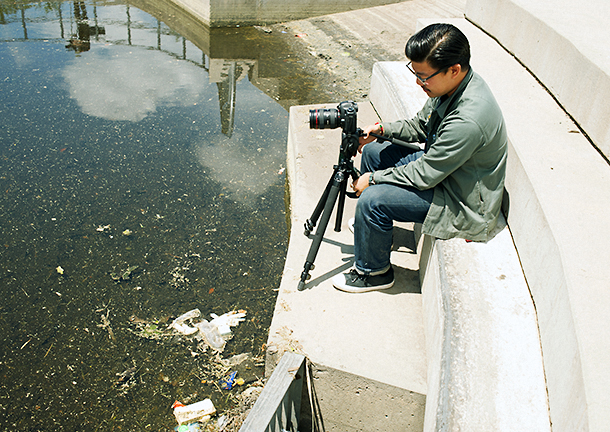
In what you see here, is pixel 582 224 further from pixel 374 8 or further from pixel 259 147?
pixel 374 8

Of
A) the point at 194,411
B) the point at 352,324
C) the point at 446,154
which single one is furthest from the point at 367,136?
the point at 194,411

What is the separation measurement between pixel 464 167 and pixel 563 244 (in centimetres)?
63

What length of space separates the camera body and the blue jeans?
302 millimetres

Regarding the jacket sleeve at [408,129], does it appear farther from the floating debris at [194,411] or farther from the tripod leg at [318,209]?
the floating debris at [194,411]

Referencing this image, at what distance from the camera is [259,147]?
17.9ft

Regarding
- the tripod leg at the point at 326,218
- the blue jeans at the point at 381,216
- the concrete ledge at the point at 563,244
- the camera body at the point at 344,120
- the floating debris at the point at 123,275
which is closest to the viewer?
the concrete ledge at the point at 563,244

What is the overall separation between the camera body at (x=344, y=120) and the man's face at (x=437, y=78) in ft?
1.42

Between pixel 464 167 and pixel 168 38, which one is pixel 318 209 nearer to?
pixel 464 167

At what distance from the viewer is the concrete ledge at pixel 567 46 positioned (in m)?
3.00

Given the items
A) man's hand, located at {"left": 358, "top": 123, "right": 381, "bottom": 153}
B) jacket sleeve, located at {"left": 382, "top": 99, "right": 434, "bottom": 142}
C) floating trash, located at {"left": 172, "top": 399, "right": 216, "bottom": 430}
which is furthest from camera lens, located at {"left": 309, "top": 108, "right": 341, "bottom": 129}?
floating trash, located at {"left": 172, "top": 399, "right": 216, "bottom": 430}

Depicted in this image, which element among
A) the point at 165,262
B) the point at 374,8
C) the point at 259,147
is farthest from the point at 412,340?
A: the point at 374,8

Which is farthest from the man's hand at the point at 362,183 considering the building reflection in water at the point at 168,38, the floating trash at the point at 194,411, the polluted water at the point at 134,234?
the building reflection in water at the point at 168,38

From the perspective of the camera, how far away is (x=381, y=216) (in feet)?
8.97

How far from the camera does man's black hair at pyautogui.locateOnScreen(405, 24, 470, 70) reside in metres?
2.37
